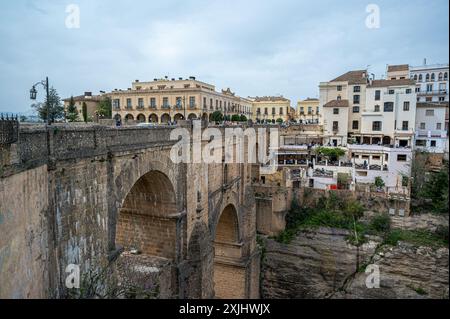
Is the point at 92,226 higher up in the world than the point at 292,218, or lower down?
higher up

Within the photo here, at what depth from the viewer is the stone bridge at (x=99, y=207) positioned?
16.1 ft

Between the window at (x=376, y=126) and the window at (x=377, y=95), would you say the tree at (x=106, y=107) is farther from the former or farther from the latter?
the window at (x=377, y=95)

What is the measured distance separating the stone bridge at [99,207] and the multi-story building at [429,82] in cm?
3368

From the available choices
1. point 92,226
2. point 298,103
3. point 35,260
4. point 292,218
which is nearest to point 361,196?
point 292,218

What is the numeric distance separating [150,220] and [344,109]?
3029 centimetres

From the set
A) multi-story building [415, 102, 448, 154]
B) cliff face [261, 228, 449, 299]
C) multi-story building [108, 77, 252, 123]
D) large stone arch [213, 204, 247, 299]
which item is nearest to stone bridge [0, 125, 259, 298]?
large stone arch [213, 204, 247, 299]

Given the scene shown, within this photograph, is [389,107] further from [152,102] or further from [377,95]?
[152,102]

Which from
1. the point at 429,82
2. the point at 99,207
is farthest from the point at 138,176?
the point at 429,82

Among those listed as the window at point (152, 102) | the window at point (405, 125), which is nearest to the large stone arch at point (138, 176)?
the window at point (405, 125)

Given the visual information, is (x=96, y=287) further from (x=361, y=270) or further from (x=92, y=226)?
(x=361, y=270)

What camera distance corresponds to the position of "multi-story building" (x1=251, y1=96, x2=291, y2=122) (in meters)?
58.4

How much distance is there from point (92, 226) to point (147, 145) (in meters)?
3.20

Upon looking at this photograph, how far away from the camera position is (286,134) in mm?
38125

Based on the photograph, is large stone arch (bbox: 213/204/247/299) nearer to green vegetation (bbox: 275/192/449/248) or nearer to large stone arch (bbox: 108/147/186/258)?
green vegetation (bbox: 275/192/449/248)
